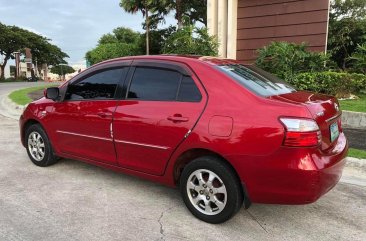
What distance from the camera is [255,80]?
3906mm

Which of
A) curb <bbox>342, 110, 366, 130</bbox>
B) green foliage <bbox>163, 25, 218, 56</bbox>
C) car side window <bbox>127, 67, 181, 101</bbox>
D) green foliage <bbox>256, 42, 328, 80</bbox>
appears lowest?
curb <bbox>342, 110, 366, 130</bbox>

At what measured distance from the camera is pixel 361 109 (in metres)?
8.47

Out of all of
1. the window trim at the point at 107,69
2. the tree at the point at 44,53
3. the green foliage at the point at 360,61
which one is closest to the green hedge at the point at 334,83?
the green foliage at the point at 360,61

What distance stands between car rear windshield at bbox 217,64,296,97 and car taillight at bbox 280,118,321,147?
0.48 meters

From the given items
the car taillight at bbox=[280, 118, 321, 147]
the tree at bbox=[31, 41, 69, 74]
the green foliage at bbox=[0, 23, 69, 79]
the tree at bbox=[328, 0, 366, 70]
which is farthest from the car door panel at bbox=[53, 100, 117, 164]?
the tree at bbox=[31, 41, 69, 74]

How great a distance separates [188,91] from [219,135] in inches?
25.2

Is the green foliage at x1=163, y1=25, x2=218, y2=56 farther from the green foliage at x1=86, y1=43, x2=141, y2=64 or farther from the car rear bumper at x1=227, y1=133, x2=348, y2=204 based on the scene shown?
the green foliage at x1=86, y1=43, x2=141, y2=64

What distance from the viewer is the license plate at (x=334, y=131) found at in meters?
3.56

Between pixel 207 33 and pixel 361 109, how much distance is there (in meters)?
7.87

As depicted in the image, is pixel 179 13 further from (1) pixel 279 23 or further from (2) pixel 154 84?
(2) pixel 154 84

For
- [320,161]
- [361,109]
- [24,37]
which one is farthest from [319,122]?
[24,37]

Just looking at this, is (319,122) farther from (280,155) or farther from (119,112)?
(119,112)

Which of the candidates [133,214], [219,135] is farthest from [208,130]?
[133,214]

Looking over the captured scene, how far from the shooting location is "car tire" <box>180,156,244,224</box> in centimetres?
346
